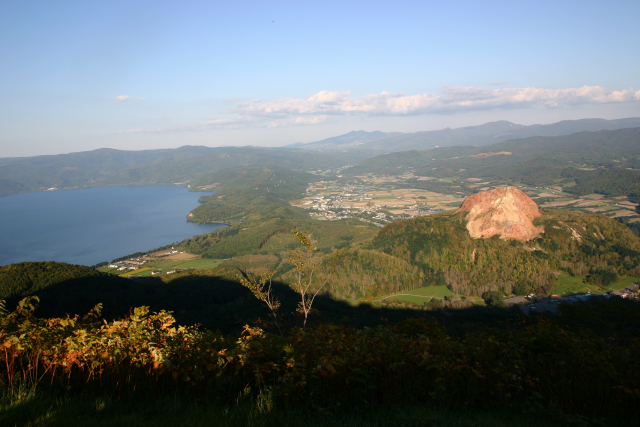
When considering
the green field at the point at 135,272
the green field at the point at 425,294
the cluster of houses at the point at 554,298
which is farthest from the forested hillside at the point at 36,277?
the cluster of houses at the point at 554,298

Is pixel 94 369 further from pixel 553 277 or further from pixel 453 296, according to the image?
pixel 553 277

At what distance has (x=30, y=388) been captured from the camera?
4.27 metres

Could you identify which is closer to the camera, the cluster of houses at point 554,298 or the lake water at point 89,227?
the cluster of houses at point 554,298

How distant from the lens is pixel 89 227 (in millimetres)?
108062

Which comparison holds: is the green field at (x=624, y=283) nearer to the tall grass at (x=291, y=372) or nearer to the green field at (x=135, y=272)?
the tall grass at (x=291, y=372)

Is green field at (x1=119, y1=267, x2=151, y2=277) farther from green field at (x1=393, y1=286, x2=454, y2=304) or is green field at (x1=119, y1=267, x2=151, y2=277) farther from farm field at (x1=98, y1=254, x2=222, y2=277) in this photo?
green field at (x1=393, y1=286, x2=454, y2=304)

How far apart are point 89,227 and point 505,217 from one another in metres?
120

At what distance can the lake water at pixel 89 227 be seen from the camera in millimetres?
79750

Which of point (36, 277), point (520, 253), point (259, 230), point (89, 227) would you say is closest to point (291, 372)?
point (36, 277)

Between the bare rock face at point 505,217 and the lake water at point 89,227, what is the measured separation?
2981 inches

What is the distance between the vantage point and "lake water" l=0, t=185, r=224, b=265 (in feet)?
262

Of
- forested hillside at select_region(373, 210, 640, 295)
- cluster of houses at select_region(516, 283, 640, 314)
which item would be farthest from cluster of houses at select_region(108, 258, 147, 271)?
cluster of houses at select_region(516, 283, 640, 314)

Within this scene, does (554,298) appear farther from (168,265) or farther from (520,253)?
(168,265)

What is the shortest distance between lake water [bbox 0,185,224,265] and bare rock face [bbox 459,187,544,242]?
248 ft
